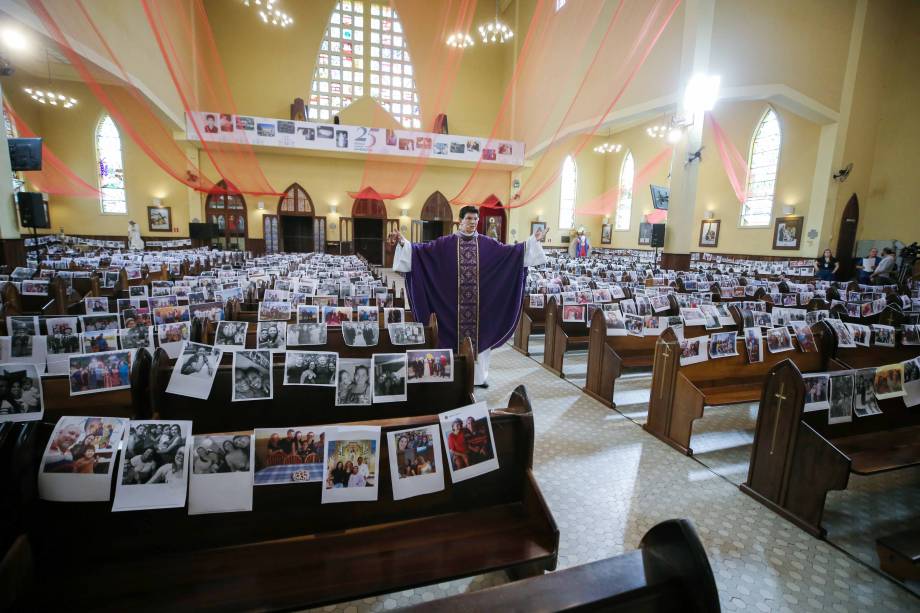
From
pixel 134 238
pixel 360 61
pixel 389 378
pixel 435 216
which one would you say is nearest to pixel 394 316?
pixel 389 378

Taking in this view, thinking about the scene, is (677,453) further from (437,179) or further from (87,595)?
(437,179)

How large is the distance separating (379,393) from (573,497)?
4.45 ft

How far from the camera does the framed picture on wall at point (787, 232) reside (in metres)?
12.1

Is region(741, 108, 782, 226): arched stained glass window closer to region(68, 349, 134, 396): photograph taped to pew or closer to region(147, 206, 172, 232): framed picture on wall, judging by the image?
region(68, 349, 134, 396): photograph taped to pew

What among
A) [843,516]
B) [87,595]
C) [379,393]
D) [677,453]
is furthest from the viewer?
[677,453]

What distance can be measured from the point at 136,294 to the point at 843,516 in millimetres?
5411

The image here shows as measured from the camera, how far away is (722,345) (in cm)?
308

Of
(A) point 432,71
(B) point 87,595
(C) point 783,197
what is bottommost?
(B) point 87,595

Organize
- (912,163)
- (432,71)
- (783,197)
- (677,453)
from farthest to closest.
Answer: (432,71), (783,197), (912,163), (677,453)

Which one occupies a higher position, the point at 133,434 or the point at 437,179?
the point at 437,179

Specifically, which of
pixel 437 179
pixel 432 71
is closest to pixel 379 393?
pixel 437 179

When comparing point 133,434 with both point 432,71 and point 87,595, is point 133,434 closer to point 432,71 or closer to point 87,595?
point 87,595

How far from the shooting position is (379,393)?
1.91 meters

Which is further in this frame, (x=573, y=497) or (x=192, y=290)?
(x=192, y=290)
